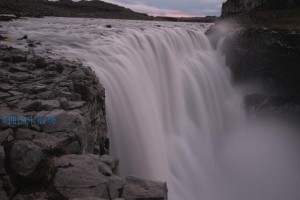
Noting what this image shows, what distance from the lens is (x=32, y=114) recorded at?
24.8 ft

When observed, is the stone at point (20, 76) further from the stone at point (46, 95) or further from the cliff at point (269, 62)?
the cliff at point (269, 62)

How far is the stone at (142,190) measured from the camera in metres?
6.36

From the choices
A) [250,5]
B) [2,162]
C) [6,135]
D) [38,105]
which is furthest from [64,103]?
[250,5]

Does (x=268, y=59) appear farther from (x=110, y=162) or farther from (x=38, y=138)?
(x=38, y=138)

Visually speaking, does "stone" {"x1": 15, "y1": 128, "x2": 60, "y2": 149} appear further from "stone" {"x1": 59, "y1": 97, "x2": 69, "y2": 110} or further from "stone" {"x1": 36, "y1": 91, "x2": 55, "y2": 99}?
"stone" {"x1": 36, "y1": 91, "x2": 55, "y2": 99}

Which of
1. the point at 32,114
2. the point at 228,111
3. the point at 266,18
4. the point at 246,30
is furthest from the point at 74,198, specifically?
the point at 266,18

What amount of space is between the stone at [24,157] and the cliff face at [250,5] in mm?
33370

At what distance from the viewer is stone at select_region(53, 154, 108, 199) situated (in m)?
5.80

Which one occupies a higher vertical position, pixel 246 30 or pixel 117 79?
pixel 246 30

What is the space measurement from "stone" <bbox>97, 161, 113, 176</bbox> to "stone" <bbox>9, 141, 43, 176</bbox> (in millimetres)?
1257

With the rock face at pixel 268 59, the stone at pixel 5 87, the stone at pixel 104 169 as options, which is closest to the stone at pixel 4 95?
the stone at pixel 5 87

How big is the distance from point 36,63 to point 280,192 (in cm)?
1432

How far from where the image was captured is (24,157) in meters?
5.73

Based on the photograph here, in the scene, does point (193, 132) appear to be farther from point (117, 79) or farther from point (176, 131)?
point (117, 79)
